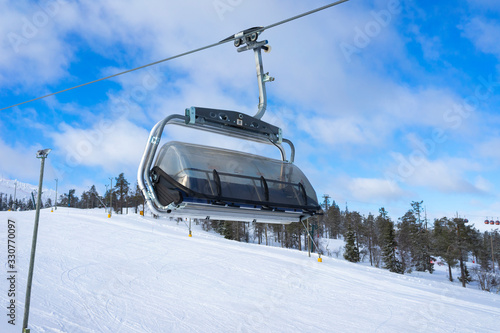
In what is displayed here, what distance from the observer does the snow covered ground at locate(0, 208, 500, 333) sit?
31.0ft

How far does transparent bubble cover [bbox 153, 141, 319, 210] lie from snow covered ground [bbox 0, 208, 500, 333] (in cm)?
667

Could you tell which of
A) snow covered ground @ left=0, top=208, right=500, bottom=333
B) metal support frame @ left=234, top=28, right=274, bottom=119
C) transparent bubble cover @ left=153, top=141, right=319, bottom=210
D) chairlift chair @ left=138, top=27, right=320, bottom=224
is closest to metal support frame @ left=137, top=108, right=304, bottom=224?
chairlift chair @ left=138, top=27, right=320, bottom=224

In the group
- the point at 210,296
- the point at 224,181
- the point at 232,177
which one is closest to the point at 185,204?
the point at 224,181

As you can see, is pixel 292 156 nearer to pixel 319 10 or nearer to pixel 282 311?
pixel 319 10

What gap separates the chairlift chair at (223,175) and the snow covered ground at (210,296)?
6646 millimetres

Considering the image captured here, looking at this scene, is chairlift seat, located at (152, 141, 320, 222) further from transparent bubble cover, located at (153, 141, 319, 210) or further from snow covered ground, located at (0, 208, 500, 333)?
snow covered ground, located at (0, 208, 500, 333)

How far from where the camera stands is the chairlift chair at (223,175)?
3.51m

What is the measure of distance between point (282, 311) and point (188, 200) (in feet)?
30.4

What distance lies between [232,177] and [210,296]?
379 inches

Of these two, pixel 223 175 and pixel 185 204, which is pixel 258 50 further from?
pixel 185 204

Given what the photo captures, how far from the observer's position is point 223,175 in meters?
3.74

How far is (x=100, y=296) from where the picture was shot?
1085cm

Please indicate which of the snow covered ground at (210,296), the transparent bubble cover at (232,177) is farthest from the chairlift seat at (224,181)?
the snow covered ground at (210,296)

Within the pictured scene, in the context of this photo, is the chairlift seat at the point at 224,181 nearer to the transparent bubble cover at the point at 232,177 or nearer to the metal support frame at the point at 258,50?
the transparent bubble cover at the point at 232,177
